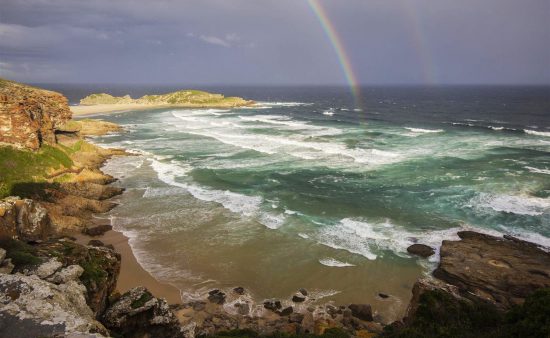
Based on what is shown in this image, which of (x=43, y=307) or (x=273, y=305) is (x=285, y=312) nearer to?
(x=273, y=305)

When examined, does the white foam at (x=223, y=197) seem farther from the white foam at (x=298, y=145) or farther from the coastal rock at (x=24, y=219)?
the white foam at (x=298, y=145)

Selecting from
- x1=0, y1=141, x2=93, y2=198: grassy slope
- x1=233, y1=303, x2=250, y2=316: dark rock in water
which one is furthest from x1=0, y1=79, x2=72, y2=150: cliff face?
x1=233, y1=303, x2=250, y2=316: dark rock in water

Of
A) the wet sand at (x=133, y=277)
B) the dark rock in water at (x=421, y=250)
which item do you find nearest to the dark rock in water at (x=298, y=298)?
the wet sand at (x=133, y=277)

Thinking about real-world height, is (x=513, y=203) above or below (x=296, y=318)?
above

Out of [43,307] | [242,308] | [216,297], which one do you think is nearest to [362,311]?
[242,308]

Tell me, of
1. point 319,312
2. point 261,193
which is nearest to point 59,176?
point 261,193

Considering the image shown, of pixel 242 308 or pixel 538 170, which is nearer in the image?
pixel 242 308
